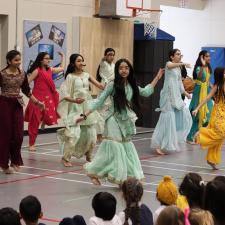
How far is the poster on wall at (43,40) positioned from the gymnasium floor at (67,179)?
7.47ft

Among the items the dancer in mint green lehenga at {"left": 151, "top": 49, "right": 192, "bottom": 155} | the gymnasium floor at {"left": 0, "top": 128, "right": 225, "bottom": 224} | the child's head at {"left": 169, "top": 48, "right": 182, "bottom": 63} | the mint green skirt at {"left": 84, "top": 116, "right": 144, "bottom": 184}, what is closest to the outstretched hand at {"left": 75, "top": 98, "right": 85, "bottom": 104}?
the gymnasium floor at {"left": 0, "top": 128, "right": 225, "bottom": 224}

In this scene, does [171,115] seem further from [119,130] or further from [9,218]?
[9,218]

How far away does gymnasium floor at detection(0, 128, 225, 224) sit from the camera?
24.6 feet

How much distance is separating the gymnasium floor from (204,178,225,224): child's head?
295cm

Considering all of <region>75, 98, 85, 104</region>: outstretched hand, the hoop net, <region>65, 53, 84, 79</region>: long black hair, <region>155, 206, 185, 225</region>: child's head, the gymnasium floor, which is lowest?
the gymnasium floor

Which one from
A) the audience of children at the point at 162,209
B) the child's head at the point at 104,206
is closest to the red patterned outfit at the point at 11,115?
the audience of children at the point at 162,209

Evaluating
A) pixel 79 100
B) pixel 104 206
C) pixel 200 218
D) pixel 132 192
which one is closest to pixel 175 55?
pixel 79 100

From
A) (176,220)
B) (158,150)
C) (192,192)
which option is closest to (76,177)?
(158,150)

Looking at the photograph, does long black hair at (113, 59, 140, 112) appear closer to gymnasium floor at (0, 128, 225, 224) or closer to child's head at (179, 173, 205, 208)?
gymnasium floor at (0, 128, 225, 224)

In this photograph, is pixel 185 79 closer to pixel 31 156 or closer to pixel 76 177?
pixel 31 156

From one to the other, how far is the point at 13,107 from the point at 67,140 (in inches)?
46.7

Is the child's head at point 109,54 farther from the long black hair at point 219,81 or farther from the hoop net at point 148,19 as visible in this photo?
the long black hair at point 219,81

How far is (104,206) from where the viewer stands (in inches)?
177

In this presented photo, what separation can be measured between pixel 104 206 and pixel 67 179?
15.2 ft
